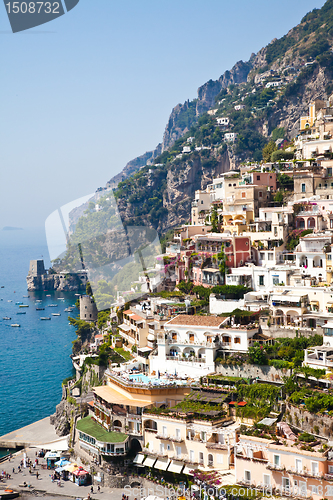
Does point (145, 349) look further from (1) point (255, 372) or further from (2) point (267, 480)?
(2) point (267, 480)

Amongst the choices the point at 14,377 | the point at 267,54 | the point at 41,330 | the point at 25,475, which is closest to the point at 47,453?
the point at 25,475

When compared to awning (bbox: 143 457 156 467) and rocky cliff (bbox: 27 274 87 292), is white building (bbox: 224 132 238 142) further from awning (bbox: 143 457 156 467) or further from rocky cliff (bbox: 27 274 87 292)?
awning (bbox: 143 457 156 467)

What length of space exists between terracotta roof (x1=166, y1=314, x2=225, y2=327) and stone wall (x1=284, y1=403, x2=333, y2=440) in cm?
651

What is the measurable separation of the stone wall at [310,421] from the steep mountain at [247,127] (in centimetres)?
5094

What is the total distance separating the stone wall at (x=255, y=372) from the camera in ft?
75.4

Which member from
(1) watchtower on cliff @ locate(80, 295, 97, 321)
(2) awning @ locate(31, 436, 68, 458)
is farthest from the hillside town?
(1) watchtower on cliff @ locate(80, 295, 97, 321)

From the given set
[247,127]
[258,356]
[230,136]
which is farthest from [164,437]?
[247,127]

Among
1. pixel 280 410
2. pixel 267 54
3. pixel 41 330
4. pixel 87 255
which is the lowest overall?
pixel 41 330

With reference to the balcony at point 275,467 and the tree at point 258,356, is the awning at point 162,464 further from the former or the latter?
the tree at point 258,356

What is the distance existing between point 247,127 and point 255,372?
5941cm

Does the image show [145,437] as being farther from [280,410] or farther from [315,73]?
[315,73]

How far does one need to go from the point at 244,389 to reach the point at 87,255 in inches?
345

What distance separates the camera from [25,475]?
1024 inches

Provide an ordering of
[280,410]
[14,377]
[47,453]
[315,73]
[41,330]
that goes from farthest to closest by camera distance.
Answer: [315,73] → [41,330] → [14,377] → [47,453] → [280,410]
